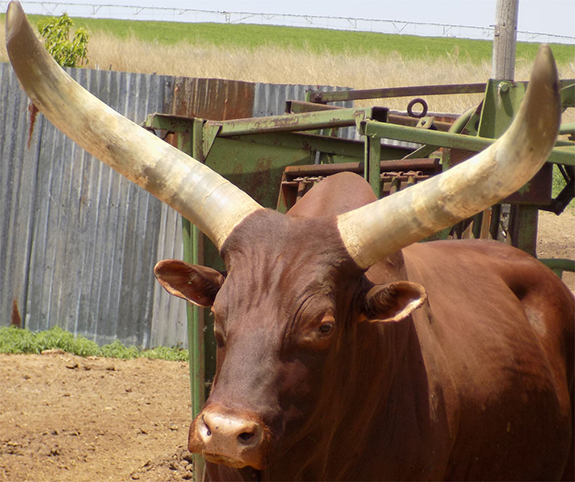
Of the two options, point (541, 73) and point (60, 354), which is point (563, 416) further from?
point (60, 354)

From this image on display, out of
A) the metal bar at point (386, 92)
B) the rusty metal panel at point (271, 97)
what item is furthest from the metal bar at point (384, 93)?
the rusty metal panel at point (271, 97)

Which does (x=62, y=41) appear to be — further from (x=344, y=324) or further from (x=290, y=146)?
(x=344, y=324)

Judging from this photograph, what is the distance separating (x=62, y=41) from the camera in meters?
13.0

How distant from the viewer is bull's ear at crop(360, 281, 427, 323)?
237cm

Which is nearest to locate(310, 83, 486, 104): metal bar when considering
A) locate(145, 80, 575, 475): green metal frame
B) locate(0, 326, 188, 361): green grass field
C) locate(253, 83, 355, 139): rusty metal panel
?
locate(145, 80, 575, 475): green metal frame

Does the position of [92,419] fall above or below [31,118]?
below

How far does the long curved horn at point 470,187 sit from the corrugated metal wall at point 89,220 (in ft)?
17.4

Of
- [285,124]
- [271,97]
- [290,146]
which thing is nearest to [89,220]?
[271,97]

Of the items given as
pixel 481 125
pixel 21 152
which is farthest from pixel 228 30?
pixel 481 125

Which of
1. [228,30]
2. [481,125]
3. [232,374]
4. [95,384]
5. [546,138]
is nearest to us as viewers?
[546,138]

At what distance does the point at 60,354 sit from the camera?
734 centimetres

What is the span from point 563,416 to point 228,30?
41.3 m

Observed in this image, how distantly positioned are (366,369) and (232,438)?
67 cm

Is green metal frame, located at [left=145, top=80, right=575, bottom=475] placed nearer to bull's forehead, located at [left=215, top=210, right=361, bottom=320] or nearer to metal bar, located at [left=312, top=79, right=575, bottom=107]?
metal bar, located at [left=312, top=79, right=575, bottom=107]
